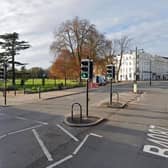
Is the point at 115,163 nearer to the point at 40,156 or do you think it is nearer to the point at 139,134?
the point at 40,156

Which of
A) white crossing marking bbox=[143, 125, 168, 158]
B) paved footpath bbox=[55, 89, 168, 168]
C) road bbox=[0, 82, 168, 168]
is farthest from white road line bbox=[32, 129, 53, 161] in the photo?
white crossing marking bbox=[143, 125, 168, 158]

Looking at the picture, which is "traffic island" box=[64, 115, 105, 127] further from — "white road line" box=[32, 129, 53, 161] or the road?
"white road line" box=[32, 129, 53, 161]

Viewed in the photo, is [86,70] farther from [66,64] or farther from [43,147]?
[66,64]

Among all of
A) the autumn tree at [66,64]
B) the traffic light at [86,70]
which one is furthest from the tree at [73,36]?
the traffic light at [86,70]

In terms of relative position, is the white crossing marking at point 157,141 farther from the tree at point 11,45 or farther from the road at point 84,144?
the tree at point 11,45

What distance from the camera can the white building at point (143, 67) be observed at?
517 feet

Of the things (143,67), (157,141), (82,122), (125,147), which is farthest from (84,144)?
(143,67)

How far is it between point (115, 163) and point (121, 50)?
103m

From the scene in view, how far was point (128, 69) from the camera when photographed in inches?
A: 6299

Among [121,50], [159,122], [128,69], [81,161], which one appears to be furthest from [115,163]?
[128,69]

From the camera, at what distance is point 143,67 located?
167 m

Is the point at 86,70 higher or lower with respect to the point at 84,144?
higher

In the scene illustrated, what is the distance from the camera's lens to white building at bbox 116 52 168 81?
158m

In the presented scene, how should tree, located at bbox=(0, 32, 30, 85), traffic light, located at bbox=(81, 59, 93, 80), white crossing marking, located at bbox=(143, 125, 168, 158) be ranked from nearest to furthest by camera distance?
white crossing marking, located at bbox=(143, 125, 168, 158) → traffic light, located at bbox=(81, 59, 93, 80) → tree, located at bbox=(0, 32, 30, 85)
